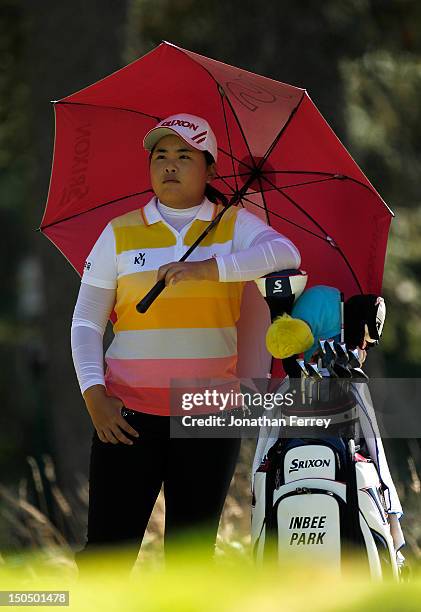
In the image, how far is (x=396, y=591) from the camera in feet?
5.39

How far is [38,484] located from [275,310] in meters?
2.59

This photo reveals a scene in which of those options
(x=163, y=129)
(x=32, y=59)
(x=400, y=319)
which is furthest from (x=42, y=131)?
(x=163, y=129)

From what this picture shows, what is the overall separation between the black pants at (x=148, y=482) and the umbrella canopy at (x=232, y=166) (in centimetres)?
74

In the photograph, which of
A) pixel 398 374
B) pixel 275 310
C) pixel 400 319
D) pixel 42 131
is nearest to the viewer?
pixel 275 310

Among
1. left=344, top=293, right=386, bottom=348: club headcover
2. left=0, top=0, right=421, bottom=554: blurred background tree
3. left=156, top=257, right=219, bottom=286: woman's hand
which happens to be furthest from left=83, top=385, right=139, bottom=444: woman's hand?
left=0, top=0, right=421, bottom=554: blurred background tree

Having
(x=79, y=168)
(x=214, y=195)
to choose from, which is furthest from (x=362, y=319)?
(x=79, y=168)

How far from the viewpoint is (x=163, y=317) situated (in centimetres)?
349

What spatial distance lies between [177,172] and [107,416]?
0.79 m

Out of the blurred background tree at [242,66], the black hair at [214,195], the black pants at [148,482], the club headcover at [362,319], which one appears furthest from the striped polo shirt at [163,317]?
the blurred background tree at [242,66]

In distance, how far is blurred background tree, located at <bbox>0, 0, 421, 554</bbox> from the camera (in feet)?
28.3

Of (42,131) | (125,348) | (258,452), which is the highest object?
(42,131)

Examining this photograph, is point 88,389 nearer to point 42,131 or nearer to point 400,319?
point 42,131

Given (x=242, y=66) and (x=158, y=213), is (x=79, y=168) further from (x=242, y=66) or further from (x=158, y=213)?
(x=242, y=66)

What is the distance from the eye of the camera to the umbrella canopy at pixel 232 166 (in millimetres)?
3832
